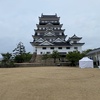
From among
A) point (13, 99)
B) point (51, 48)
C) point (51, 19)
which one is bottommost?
point (13, 99)

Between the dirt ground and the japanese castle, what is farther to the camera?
the japanese castle

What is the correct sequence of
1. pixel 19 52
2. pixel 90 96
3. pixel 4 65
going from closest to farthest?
pixel 90 96
pixel 4 65
pixel 19 52

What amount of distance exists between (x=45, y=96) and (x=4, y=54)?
31.6 metres

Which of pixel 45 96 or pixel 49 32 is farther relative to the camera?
pixel 49 32

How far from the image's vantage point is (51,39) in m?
47.4

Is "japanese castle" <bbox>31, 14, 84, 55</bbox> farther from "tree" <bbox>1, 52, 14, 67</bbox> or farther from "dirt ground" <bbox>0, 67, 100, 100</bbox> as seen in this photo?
"dirt ground" <bbox>0, 67, 100, 100</bbox>

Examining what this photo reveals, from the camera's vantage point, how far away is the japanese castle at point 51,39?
43.7 m

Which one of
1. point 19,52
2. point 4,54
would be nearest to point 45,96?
point 4,54

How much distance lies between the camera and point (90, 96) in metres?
6.96

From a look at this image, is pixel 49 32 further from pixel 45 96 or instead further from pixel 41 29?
pixel 45 96

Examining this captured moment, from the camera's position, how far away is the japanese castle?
43.7 m

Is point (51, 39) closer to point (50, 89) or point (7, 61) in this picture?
point (7, 61)

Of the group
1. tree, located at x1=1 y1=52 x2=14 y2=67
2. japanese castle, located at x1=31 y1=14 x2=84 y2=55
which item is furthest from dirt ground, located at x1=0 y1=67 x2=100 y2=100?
japanese castle, located at x1=31 y1=14 x2=84 y2=55

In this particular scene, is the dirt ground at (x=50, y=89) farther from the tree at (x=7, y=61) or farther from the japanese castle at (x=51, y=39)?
the japanese castle at (x=51, y=39)
